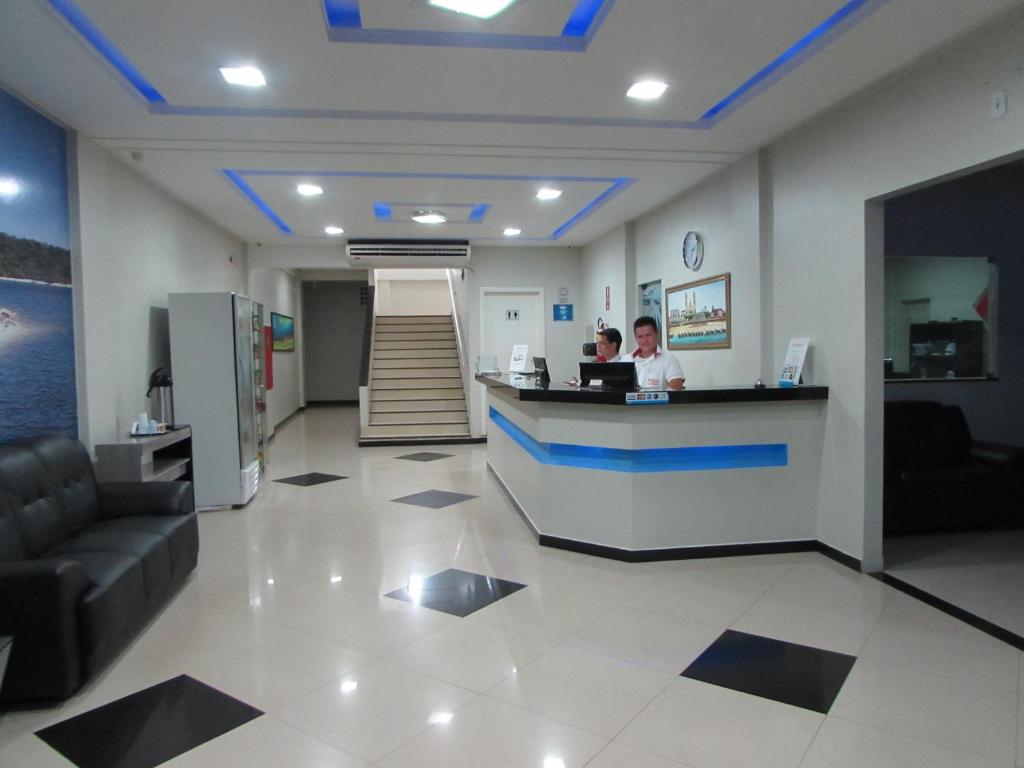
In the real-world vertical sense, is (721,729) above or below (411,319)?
below

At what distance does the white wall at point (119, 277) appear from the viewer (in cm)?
449

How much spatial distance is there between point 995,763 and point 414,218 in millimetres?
6839

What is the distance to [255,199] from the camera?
6.48 metres

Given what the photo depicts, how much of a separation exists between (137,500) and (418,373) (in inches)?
308

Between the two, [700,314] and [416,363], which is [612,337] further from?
[416,363]

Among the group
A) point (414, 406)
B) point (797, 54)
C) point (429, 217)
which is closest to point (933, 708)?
point (797, 54)

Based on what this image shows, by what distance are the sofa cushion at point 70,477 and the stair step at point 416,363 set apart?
8.04 m

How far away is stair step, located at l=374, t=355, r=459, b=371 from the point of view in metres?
11.9

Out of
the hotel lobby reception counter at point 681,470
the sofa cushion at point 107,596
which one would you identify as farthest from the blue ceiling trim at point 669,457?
the sofa cushion at point 107,596

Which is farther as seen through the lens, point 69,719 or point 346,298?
point 346,298

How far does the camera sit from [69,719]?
245cm

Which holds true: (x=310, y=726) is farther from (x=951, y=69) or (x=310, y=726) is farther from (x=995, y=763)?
(x=951, y=69)

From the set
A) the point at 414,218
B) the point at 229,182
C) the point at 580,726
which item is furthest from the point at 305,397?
the point at 580,726

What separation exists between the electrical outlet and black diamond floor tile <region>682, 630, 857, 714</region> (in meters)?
2.66
